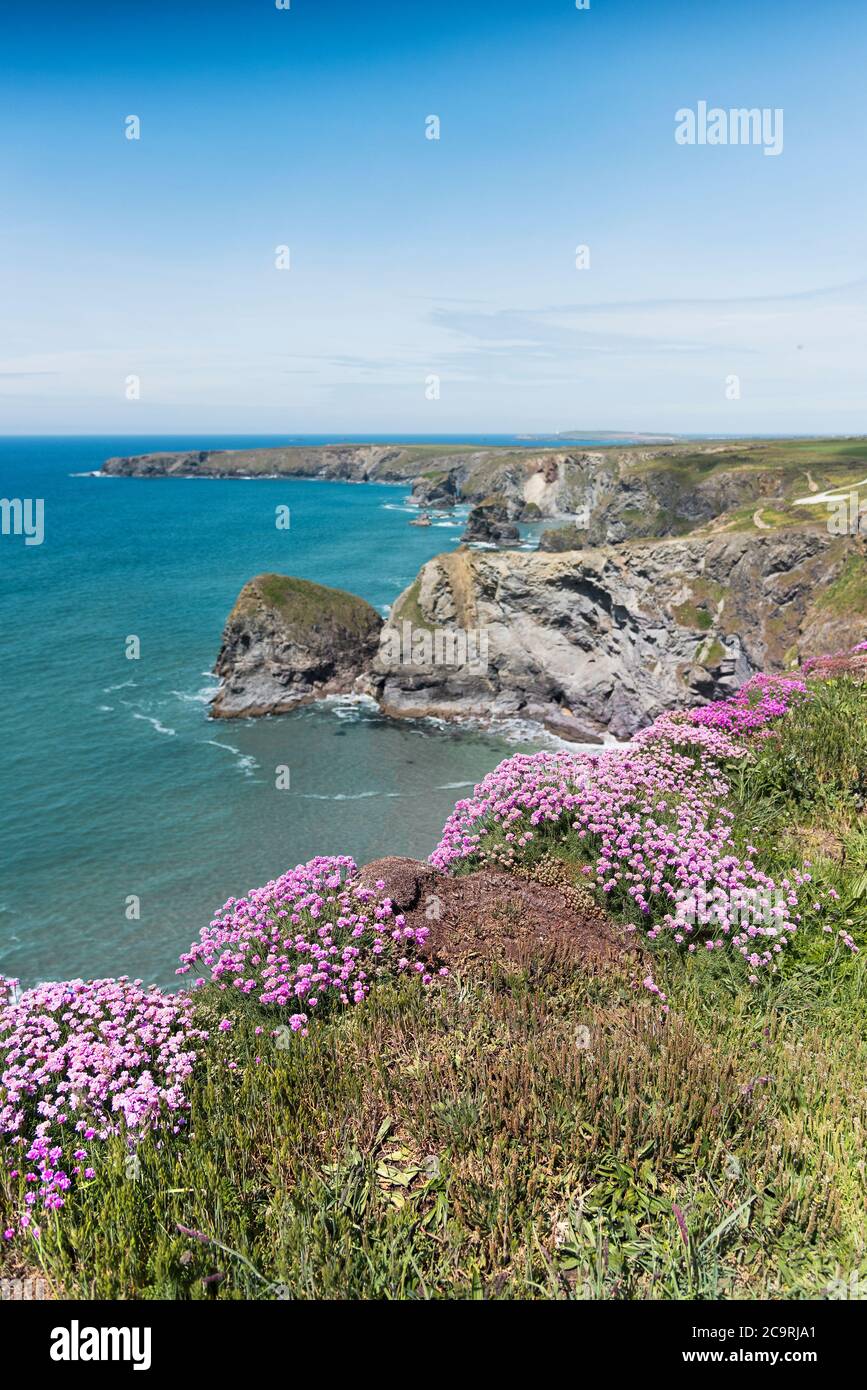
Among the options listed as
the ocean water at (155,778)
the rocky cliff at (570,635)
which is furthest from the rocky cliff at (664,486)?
the ocean water at (155,778)

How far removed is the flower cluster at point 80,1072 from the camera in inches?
198

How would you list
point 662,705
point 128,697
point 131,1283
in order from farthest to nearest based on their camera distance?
point 128,697, point 662,705, point 131,1283

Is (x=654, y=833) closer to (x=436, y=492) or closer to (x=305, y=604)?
(x=305, y=604)

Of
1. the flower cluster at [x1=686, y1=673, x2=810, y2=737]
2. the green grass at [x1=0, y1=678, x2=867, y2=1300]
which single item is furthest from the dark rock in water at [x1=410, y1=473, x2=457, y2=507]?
the green grass at [x1=0, y1=678, x2=867, y2=1300]

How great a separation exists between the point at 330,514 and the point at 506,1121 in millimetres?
141781

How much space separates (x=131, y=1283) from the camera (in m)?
3.78

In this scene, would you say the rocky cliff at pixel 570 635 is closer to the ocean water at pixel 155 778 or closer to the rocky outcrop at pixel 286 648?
the rocky outcrop at pixel 286 648

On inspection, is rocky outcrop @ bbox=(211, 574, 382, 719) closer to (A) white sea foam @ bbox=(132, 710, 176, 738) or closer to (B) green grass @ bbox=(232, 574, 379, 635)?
(B) green grass @ bbox=(232, 574, 379, 635)

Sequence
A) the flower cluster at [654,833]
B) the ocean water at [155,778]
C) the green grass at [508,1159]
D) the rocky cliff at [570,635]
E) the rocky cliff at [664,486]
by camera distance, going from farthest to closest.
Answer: the rocky cliff at [664,486] → the rocky cliff at [570,635] → the ocean water at [155,778] → the flower cluster at [654,833] → the green grass at [508,1159]

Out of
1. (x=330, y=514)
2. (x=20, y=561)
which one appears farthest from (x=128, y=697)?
(x=330, y=514)

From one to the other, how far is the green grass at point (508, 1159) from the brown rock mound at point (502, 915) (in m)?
0.42

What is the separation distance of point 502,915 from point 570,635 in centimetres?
3925

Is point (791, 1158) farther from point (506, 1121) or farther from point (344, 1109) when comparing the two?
point (344, 1109)
